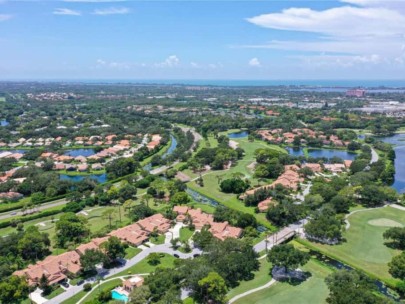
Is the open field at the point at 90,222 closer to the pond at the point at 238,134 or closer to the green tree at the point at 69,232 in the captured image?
the green tree at the point at 69,232

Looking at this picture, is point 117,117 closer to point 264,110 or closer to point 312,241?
point 264,110

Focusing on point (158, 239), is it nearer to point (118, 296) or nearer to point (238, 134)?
point (118, 296)

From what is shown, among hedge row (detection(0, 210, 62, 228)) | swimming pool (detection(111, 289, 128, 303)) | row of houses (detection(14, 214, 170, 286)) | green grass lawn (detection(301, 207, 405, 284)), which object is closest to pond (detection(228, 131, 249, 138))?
green grass lawn (detection(301, 207, 405, 284))

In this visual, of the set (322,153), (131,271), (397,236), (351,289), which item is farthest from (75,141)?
(351,289)

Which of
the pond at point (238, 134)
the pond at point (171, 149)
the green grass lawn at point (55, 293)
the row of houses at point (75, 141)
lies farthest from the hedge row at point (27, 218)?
the pond at point (238, 134)

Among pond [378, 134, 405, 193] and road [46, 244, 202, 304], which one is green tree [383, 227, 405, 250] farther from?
pond [378, 134, 405, 193]

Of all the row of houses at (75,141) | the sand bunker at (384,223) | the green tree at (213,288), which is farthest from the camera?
the row of houses at (75,141)

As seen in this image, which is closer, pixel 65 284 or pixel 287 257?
pixel 287 257
